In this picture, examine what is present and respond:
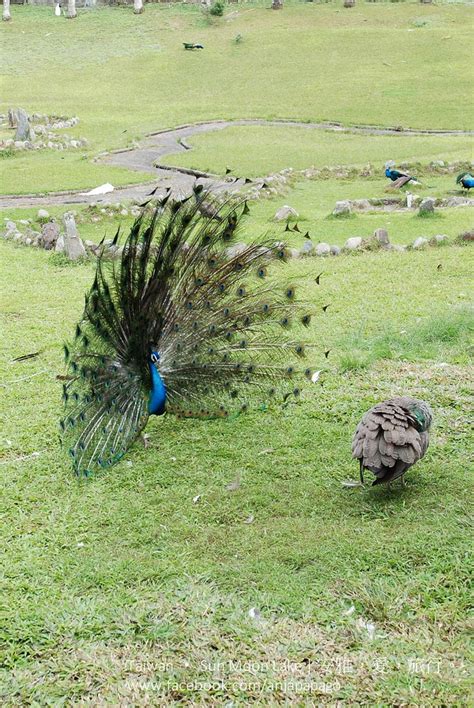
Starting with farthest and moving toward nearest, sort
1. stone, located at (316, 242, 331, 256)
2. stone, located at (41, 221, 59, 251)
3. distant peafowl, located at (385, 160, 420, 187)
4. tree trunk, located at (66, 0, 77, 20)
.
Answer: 1. tree trunk, located at (66, 0, 77, 20)
2. distant peafowl, located at (385, 160, 420, 187)
3. stone, located at (41, 221, 59, 251)
4. stone, located at (316, 242, 331, 256)

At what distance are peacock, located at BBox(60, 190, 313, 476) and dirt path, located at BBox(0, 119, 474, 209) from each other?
3.72m

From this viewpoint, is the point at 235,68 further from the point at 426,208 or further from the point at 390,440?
the point at 390,440

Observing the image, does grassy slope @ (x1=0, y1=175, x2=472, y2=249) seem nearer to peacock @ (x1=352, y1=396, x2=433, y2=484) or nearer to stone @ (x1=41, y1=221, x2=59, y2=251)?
stone @ (x1=41, y1=221, x2=59, y2=251)

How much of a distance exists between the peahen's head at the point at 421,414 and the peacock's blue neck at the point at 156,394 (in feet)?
5.38

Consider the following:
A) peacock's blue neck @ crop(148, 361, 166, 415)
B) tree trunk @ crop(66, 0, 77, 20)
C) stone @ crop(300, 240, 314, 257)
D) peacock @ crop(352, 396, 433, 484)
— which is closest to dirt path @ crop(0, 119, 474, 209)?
stone @ crop(300, 240, 314, 257)

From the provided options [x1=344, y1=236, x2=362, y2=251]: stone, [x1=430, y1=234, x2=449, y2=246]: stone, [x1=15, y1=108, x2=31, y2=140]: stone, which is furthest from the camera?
[x1=15, y1=108, x2=31, y2=140]: stone

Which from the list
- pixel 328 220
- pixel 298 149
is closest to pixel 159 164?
pixel 298 149

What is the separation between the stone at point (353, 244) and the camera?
10526 millimetres

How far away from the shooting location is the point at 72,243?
1058cm

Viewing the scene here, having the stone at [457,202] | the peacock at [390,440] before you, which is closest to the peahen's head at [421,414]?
the peacock at [390,440]

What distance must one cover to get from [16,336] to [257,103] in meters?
23.2

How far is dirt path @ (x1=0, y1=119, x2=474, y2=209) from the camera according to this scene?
49.1ft

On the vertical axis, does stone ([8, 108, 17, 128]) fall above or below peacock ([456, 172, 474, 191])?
below

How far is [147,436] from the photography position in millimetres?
5656
